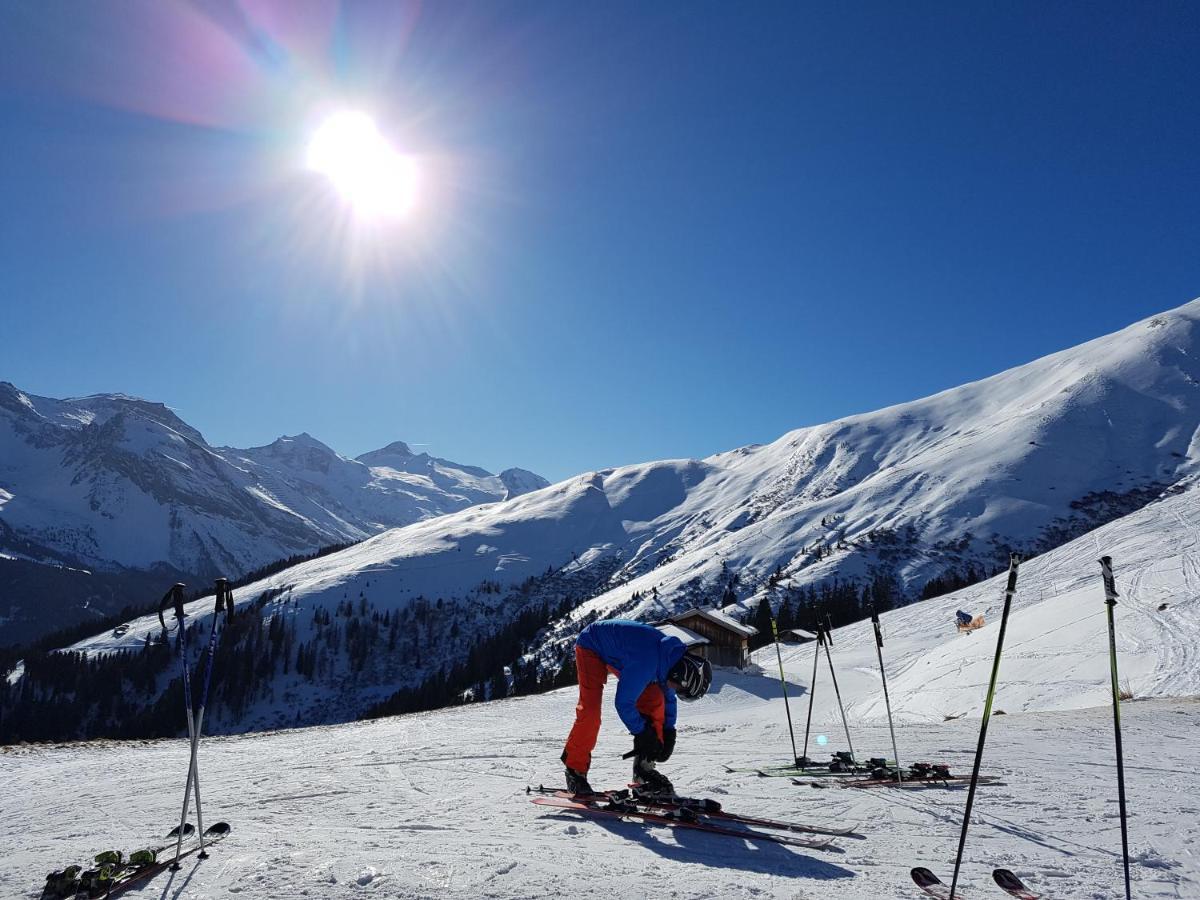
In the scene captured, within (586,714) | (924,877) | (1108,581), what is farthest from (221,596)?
(1108,581)

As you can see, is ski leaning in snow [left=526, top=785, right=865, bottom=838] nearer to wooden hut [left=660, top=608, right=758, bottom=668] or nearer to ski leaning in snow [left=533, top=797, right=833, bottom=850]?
ski leaning in snow [left=533, top=797, right=833, bottom=850]

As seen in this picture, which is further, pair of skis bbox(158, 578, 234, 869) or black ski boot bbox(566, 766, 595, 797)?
black ski boot bbox(566, 766, 595, 797)

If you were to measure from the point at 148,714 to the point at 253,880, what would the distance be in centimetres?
13137

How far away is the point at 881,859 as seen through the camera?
6.14 meters

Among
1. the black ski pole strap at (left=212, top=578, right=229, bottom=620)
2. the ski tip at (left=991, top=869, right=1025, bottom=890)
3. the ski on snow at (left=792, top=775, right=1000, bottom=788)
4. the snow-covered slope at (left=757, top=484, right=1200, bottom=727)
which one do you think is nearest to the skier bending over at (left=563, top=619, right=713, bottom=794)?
the ski on snow at (left=792, top=775, right=1000, bottom=788)

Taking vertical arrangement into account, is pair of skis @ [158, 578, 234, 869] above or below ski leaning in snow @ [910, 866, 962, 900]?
above

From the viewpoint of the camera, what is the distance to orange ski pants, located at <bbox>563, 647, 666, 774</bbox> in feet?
27.4

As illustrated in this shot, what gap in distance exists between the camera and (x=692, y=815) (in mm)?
7180

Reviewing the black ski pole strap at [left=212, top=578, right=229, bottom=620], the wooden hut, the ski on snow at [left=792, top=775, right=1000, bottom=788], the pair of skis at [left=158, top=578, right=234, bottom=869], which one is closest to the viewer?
the pair of skis at [left=158, top=578, right=234, bottom=869]

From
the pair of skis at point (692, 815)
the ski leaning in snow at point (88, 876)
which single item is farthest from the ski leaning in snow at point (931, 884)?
the ski leaning in snow at point (88, 876)

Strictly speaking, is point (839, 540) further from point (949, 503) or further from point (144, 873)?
point (144, 873)

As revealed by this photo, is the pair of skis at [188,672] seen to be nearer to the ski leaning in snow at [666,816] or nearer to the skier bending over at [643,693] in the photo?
the ski leaning in snow at [666,816]

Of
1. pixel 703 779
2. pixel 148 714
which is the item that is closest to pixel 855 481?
pixel 148 714

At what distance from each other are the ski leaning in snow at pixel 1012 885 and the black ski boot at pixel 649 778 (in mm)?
3937
